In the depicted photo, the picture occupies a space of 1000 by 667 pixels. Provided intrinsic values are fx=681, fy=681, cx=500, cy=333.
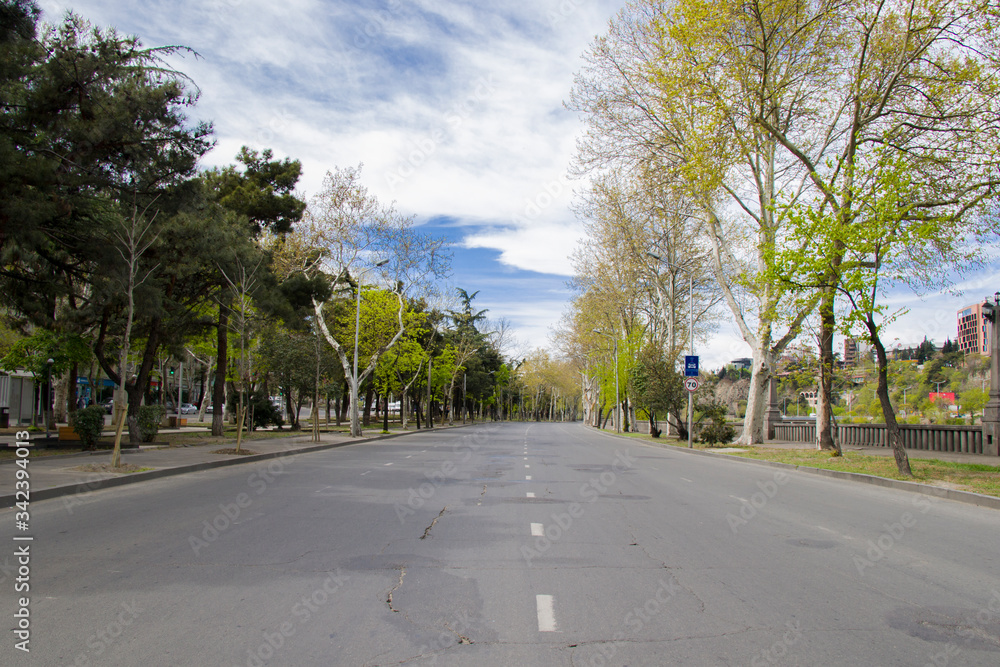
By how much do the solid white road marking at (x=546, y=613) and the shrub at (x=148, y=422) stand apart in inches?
856

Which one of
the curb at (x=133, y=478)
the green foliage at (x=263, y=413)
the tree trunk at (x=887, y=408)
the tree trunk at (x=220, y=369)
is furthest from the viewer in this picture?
the green foliage at (x=263, y=413)

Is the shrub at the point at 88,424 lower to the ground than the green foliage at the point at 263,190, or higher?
lower

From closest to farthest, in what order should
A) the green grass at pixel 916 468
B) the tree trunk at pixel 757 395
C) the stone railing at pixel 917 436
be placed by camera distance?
the green grass at pixel 916 468, the stone railing at pixel 917 436, the tree trunk at pixel 757 395

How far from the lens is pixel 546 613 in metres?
5.18

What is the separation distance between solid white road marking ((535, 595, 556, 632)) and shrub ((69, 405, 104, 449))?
19075mm

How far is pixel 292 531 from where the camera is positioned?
332 inches

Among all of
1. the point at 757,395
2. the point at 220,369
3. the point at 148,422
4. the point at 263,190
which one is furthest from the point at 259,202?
the point at 757,395

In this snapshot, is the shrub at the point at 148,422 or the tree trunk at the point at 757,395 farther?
the tree trunk at the point at 757,395

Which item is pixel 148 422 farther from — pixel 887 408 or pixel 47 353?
pixel 887 408

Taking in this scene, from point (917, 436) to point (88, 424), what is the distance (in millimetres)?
28235

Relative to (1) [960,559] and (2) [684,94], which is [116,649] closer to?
(1) [960,559]

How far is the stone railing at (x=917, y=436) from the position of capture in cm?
2281

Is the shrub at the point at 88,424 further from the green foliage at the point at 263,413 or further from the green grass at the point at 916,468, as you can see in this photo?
the green grass at the point at 916,468

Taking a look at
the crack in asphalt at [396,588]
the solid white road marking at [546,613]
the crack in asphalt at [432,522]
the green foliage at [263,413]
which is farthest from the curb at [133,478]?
the green foliage at [263,413]
